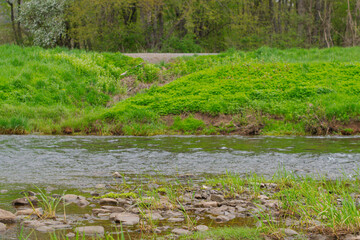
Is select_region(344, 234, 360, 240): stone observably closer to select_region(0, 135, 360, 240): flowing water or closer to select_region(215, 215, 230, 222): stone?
select_region(0, 135, 360, 240): flowing water

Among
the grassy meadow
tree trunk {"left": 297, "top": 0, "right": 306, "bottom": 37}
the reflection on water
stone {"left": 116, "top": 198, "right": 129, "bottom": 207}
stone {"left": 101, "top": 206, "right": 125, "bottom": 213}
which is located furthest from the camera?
tree trunk {"left": 297, "top": 0, "right": 306, "bottom": 37}

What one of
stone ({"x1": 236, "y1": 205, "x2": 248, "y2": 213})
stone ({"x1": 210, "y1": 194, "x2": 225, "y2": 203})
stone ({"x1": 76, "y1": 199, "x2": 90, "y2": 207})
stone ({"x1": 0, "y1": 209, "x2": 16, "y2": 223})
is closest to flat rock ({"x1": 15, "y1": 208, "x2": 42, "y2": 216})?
stone ({"x1": 0, "y1": 209, "x2": 16, "y2": 223})

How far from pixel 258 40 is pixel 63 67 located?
18.0 m

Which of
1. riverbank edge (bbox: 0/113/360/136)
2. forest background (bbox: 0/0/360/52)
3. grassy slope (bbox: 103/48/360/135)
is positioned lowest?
riverbank edge (bbox: 0/113/360/136)

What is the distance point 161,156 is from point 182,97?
265 inches

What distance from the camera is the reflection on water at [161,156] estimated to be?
7.34 m

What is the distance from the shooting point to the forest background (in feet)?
94.9

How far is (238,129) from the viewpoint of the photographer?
1372 cm

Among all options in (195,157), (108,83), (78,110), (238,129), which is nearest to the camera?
(195,157)

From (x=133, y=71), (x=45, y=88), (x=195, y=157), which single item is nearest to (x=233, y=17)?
(x=133, y=71)

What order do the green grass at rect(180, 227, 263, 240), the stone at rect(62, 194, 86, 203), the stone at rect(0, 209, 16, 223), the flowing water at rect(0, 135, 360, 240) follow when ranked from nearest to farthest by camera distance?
1. the green grass at rect(180, 227, 263, 240)
2. the stone at rect(0, 209, 16, 223)
3. the stone at rect(62, 194, 86, 203)
4. the flowing water at rect(0, 135, 360, 240)

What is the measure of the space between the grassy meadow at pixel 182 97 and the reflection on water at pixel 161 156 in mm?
1476

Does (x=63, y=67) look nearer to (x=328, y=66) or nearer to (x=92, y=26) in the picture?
(x=92, y=26)

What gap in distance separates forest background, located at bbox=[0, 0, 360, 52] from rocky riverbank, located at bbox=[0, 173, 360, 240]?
2381cm
